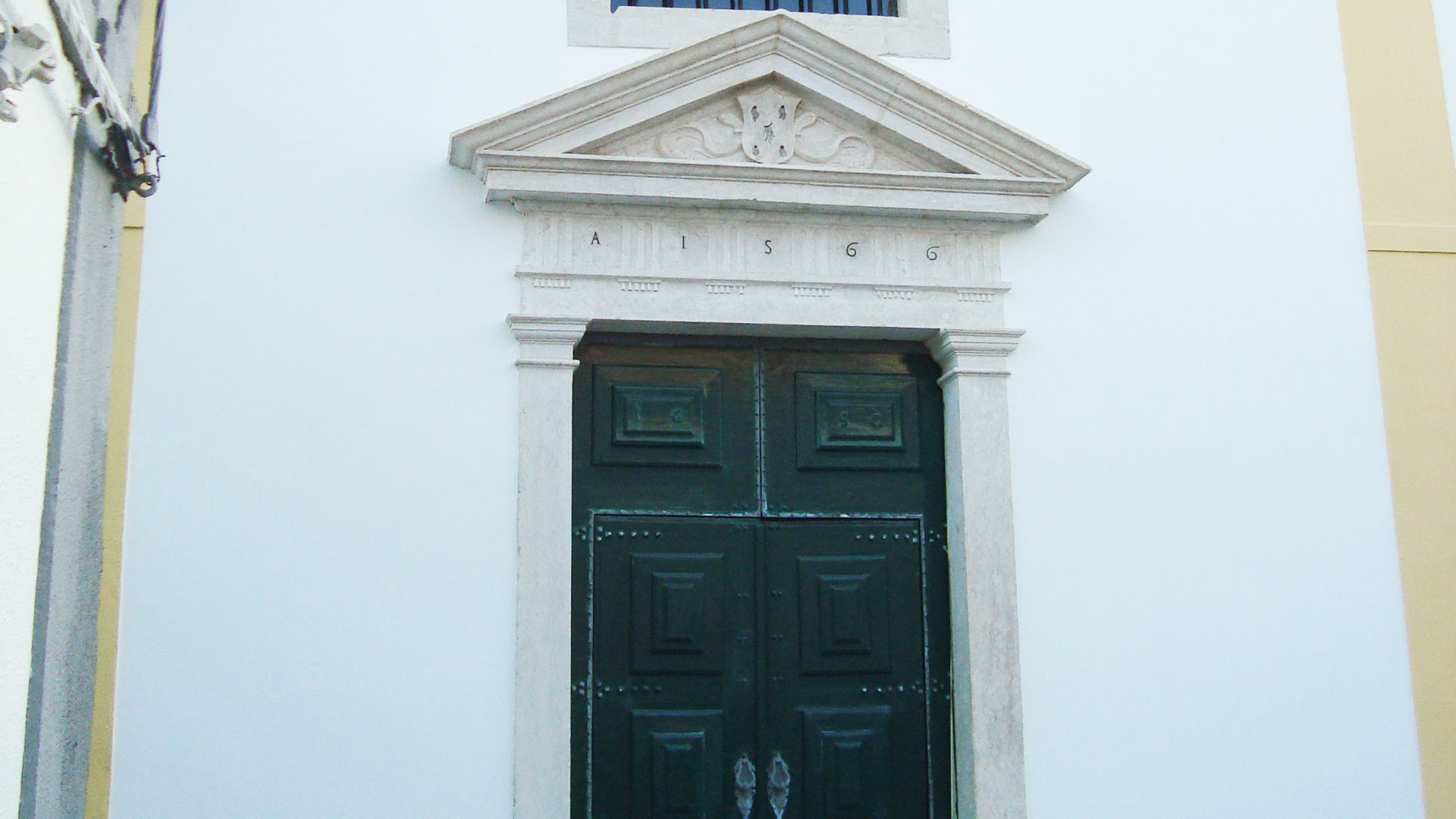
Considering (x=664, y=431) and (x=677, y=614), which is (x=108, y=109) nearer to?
(x=664, y=431)

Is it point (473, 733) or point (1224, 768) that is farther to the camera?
point (1224, 768)

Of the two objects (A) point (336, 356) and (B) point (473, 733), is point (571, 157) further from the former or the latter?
(B) point (473, 733)

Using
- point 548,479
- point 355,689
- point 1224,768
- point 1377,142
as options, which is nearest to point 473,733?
point 355,689

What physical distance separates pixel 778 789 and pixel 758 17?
2673 millimetres

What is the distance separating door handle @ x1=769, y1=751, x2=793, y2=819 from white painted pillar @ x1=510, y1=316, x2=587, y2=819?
27.3 inches

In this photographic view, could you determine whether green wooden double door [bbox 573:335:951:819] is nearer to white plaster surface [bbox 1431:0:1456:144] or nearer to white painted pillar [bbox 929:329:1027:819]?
white painted pillar [bbox 929:329:1027:819]

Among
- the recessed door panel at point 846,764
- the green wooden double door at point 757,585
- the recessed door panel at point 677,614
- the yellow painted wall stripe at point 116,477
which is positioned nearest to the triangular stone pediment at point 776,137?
the green wooden double door at point 757,585

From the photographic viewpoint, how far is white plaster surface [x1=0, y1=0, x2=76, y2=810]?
314 cm

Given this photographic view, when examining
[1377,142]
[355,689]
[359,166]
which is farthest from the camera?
[1377,142]

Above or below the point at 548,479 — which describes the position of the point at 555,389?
above

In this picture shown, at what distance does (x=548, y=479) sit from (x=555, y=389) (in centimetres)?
31

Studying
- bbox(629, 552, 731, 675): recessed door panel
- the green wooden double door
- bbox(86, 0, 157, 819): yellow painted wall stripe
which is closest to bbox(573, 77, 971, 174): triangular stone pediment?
the green wooden double door

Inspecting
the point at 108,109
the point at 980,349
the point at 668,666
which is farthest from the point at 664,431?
the point at 108,109

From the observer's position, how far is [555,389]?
454cm
